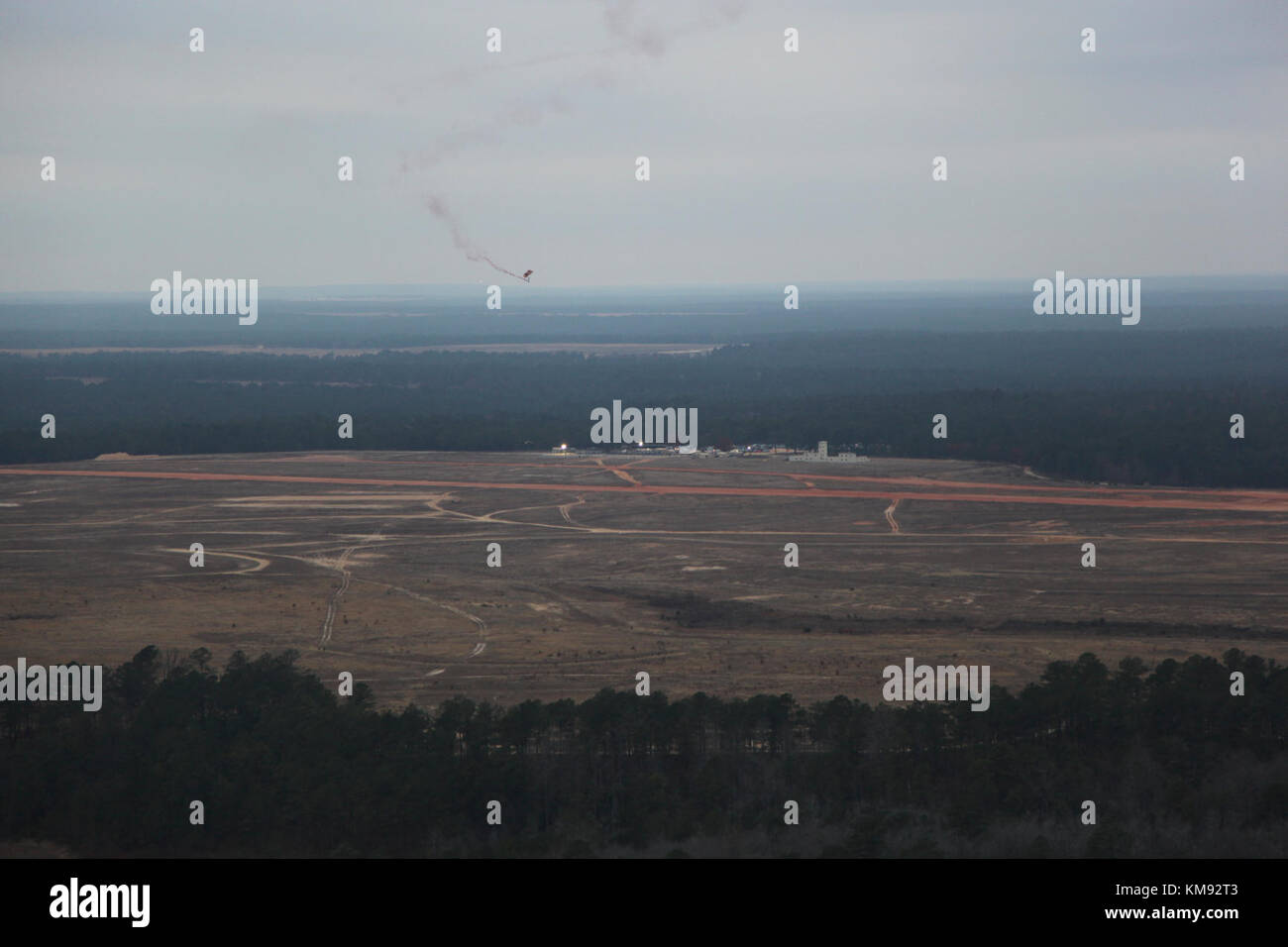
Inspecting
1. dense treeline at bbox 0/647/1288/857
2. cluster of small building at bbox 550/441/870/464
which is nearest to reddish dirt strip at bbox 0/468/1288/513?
cluster of small building at bbox 550/441/870/464

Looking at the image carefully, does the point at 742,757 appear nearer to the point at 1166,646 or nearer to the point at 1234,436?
the point at 1166,646

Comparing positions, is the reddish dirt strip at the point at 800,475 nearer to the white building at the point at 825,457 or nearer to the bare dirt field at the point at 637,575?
the bare dirt field at the point at 637,575

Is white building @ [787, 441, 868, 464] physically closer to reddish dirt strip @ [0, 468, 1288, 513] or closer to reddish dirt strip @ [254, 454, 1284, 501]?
reddish dirt strip @ [254, 454, 1284, 501]

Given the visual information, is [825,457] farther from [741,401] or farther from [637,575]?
[741,401]

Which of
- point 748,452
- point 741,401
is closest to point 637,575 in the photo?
point 748,452

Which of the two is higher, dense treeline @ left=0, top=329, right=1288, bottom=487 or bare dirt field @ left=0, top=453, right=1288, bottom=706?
dense treeline @ left=0, top=329, right=1288, bottom=487
